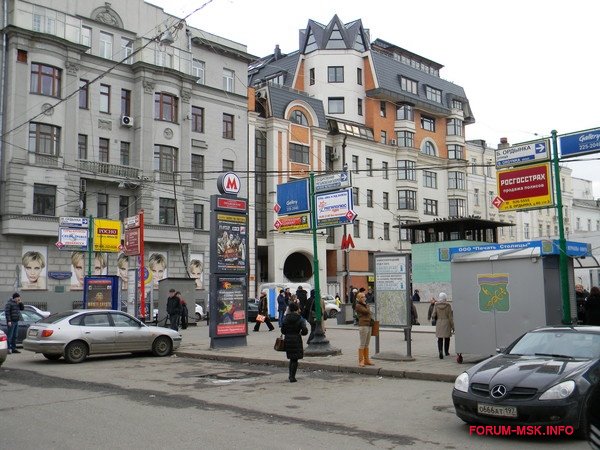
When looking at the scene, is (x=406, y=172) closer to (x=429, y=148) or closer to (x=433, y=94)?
(x=429, y=148)

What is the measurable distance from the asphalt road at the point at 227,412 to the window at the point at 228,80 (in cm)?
3805

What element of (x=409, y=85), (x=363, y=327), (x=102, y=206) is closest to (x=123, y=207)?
(x=102, y=206)

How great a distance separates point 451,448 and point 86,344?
39.5 ft

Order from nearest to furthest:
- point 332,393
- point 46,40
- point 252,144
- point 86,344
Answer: point 332,393, point 86,344, point 46,40, point 252,144

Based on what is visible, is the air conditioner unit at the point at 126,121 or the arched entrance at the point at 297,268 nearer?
the air conditioner unit at the point at 126,121

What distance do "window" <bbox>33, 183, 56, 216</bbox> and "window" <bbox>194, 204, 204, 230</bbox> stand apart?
37.3 ft

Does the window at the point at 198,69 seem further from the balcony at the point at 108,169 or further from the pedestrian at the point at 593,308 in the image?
the pedestrian at the point at 593,308

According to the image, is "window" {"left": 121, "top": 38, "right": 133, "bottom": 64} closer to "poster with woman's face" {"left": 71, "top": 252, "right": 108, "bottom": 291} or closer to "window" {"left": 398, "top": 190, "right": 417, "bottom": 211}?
"poster with woman's face" {"left": 71, "top": 252, "right": 108, "bottom": 291}

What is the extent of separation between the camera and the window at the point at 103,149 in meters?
42.1

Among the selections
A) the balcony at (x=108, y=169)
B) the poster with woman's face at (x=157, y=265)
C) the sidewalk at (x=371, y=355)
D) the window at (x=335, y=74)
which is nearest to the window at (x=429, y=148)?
the window at (x=335, y=74)

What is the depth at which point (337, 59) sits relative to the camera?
64.0 m

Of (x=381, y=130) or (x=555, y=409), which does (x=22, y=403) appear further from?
(x=381, y=130)

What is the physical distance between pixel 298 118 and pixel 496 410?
169ft

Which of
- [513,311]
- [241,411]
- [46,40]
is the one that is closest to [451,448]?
[241,411]
